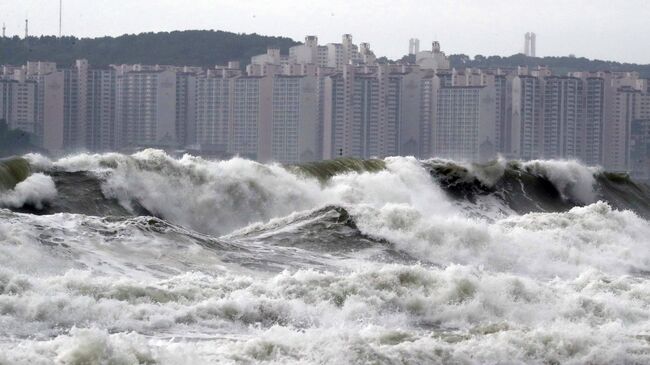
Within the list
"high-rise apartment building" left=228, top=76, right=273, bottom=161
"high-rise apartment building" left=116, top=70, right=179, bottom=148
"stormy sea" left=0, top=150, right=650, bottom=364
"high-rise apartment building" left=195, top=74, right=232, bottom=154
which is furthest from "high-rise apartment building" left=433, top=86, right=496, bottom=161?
"stormy sea" left=0, top=150, right=650, bottom=364

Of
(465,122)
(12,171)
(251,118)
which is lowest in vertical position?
(465,122)

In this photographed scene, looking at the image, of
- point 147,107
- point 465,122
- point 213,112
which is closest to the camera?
point 147,107

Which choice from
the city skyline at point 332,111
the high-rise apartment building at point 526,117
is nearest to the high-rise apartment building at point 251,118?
the city skyline at point 332,111

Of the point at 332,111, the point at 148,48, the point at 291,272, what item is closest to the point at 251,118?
the point at 332,111

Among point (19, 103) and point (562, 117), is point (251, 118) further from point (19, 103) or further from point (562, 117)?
point (562, 117)

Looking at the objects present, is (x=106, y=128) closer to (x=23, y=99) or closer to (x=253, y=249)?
(x=23, y=99)
